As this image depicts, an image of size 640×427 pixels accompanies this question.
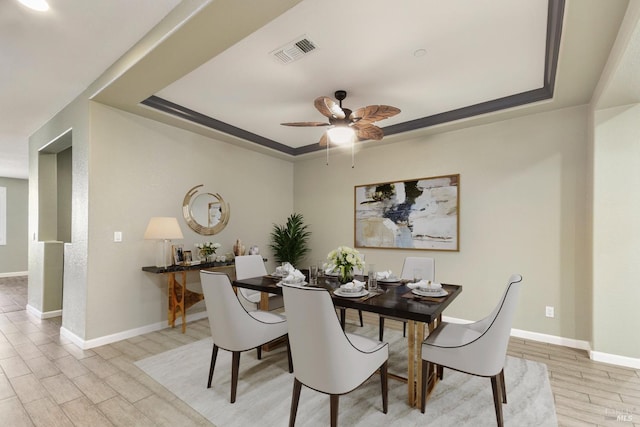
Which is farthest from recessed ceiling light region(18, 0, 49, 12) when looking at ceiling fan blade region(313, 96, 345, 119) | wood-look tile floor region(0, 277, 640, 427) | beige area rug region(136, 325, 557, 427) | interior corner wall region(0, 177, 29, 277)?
interior corner wall region(0, 177, 29, 277)

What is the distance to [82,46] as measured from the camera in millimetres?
2584

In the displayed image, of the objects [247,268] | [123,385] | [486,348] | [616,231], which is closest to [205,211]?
[247,268]

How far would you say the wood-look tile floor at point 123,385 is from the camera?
208 centimetres

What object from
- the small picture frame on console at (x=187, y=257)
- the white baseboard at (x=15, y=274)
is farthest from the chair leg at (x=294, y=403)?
the white baseboard at (x=15, y=274)

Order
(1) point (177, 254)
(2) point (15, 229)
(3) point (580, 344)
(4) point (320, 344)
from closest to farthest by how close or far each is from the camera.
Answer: (4) point (320, 344) → (3) point (580, 344) → (1) point (177, 254) → (2) point (15, 229)

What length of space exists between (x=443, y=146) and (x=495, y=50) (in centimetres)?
174

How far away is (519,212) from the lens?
3697mm

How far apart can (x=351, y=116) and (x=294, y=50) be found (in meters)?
0.83

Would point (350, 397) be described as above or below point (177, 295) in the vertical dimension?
below

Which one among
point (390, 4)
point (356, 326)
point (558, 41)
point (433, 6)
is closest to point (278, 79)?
point (390, 4)

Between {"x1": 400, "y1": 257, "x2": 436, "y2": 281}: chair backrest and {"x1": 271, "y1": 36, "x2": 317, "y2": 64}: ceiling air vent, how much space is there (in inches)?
95.9

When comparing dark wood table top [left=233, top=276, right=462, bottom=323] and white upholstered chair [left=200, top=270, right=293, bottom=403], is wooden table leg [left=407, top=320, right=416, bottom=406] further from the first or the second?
white upholstered chair [left=200, top=270, right=293, bottom=403]

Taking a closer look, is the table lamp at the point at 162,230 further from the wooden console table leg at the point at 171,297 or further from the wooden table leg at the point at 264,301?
the wooden table leg at the point at 264,301

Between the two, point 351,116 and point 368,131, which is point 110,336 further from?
point 368,131
